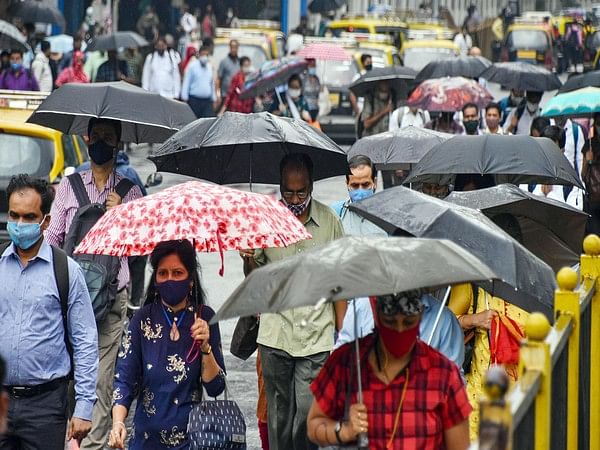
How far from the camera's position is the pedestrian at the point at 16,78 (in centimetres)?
2200

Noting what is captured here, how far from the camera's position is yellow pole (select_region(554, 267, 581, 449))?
17.4 ft

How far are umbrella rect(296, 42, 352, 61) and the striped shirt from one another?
16430mm

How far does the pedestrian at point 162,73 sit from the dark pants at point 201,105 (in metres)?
0.32

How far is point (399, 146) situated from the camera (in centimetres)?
1102

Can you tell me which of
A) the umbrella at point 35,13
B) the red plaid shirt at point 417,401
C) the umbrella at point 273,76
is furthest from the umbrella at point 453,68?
the red plaid shirt at point 417,401

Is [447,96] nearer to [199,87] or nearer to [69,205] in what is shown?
[69,205]

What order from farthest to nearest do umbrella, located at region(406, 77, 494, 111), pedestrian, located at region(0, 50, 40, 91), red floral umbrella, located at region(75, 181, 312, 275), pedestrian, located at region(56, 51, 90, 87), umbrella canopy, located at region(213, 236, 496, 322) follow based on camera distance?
pedestrian, located at region(56, 51, 90, 87), pedestrian, located at region(0, 50, 40, 91), umbrella, located at region(406, 77, 494, 111), red floral umbrella, located at region(75, 181, 312, 275), umbrella canopy, located at region(213, 236, 496, 322)

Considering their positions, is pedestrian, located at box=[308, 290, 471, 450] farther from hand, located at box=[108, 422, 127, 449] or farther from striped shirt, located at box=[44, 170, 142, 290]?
striped shirt, located at box=[44, 170, 142, 290]

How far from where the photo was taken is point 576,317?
5434 millimetres

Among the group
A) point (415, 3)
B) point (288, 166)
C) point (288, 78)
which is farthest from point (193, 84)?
point (415, 3)

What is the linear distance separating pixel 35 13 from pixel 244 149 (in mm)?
21830

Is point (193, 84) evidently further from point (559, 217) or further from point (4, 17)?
point (559, 217)

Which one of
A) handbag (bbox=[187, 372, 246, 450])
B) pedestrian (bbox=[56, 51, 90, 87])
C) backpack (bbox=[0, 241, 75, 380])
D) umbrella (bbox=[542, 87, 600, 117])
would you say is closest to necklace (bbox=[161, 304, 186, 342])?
handbag (bbox=[187, 372, 246, 450])

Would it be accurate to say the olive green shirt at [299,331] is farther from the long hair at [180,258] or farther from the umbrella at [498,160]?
the umbrella at [498,160]
